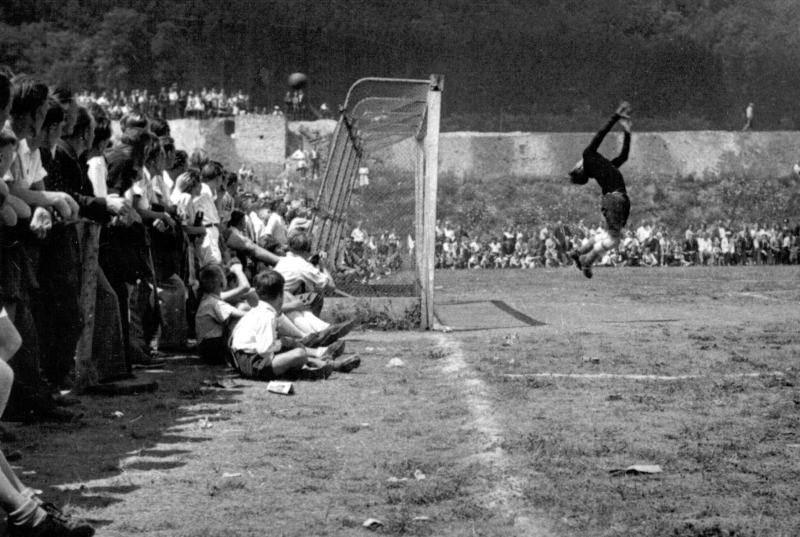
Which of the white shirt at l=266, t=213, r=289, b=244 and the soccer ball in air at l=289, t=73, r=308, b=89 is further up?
the soccer ball in air at l=289, t=73, r=308, b=89

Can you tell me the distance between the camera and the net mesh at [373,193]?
16.7 metres

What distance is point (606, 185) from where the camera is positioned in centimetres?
1780

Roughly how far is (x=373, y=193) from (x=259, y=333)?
10.3 meters

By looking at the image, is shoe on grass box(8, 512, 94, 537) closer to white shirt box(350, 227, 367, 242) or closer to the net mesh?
the net mesh

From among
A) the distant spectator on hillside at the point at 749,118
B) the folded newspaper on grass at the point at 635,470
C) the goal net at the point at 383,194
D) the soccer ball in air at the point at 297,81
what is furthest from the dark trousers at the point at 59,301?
the distant spectator on hillside at the point at 749,118

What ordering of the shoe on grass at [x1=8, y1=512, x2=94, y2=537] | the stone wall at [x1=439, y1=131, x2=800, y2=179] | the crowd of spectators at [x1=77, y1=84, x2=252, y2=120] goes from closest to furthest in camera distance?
the shoe on grass at [x1=8, y1=512, x2=94, y2=537], the crowd of spectators at [x1=77, y1=84, x2=252, y2=120], the stone wall at [x1=439, y1=131, x2=800, y2=179]

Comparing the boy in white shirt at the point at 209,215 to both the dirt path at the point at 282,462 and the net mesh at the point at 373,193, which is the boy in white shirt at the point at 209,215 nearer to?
the dirt path at the point at 282,462

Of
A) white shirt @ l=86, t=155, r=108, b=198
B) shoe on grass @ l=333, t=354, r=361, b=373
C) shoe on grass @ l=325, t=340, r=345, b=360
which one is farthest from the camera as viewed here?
shoe on grass @ l=325, t=340, r=345, b=360

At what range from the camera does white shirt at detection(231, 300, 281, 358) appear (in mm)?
10125

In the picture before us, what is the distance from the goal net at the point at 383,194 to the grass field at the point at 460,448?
11.2ft

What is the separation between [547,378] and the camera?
9.88m

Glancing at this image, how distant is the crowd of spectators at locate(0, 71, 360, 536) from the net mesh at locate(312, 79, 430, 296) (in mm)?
2930

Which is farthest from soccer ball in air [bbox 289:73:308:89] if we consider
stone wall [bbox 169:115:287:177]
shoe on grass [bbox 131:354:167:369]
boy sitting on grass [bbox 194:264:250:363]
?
shoe on grass [bbox 131:354:167:369]

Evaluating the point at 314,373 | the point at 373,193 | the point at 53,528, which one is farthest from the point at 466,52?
the point at 53,528
